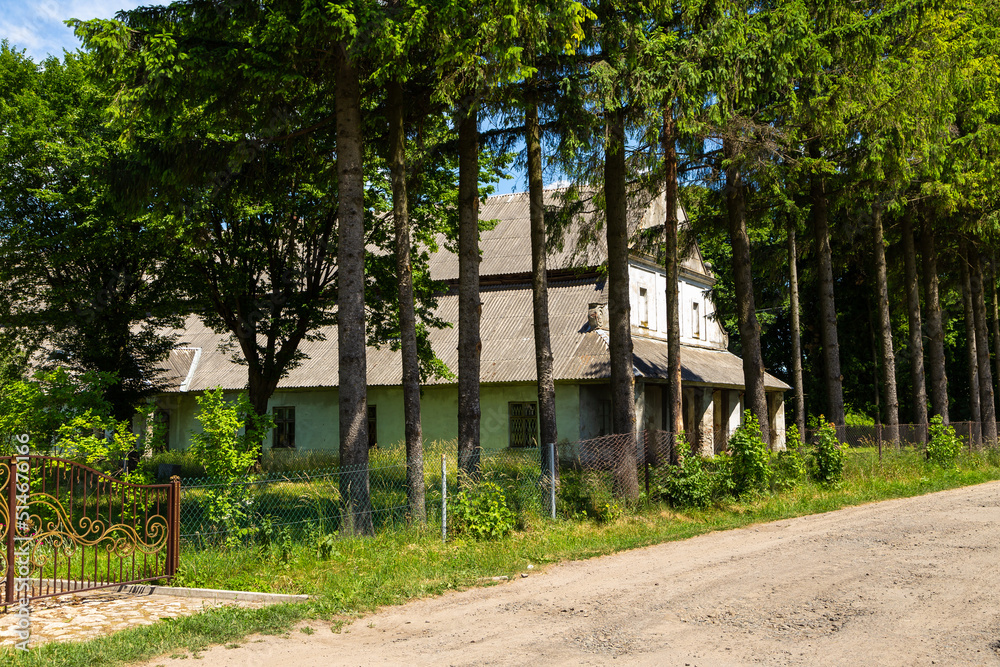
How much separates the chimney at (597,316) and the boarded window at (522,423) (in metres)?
3.43

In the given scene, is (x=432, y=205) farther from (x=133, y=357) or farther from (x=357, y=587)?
(x=357, y=587)

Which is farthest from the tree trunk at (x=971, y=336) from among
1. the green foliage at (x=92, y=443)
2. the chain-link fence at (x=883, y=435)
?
the green foliage at (x=92, y=443)

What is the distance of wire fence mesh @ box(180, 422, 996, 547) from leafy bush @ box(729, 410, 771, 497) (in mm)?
1056

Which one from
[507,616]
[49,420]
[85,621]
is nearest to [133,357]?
[49,420]

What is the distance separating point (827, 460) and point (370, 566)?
12336 mm

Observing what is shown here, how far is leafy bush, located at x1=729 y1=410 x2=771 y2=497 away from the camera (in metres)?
16.0

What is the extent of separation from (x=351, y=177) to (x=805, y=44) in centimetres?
851

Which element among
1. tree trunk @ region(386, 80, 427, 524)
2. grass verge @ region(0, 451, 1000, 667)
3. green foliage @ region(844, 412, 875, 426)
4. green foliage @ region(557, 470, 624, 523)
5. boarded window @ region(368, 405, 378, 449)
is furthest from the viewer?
green foliage @ region(844, 412, 875, 426)

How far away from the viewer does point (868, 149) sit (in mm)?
18656

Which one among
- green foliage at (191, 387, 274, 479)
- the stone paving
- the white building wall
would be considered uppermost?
the white building wall

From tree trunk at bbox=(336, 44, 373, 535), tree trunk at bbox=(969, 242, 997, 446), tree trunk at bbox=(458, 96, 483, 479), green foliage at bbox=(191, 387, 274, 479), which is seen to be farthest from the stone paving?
tree trunk at bbox=(969, 242, 997, 446)

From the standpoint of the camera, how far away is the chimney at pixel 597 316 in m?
27.2

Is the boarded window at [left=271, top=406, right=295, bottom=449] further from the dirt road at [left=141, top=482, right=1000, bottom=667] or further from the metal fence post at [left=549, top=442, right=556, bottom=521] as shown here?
the dirt road at [left=141, top=482, right=1000, bottom=667]

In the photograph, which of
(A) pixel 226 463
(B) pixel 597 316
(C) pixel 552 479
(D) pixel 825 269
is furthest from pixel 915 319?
(A) pixel 226 463
